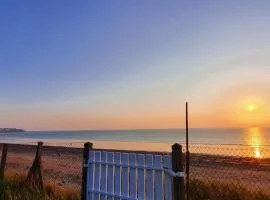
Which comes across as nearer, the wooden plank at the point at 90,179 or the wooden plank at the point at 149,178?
the wooden plank at the point at 149,178

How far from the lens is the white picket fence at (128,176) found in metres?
6.02

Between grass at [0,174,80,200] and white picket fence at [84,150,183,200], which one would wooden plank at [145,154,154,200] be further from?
grass at [0,174,80,200]

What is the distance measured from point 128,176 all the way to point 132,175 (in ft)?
0.34

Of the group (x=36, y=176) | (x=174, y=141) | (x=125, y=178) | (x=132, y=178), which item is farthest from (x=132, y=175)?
(x=174, y=141)

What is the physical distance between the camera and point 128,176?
6.62 metres

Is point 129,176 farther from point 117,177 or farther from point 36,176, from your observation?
point 36,176

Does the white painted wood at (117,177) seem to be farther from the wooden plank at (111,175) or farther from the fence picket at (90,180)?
the fence picket at (90,180)

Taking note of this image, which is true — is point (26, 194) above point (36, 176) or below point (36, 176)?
below

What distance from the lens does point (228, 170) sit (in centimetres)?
1998

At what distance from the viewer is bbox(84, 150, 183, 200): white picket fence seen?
19.8 feet

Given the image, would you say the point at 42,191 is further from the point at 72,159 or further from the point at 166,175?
the point at 72,159

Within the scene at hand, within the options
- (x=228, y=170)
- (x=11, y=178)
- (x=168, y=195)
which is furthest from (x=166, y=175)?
(x=228, y=170)

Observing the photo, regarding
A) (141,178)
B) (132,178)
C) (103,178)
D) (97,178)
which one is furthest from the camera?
(97,178)

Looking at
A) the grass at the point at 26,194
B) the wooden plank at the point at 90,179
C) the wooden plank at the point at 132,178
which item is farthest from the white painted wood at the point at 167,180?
the grass at the point at 26,194
